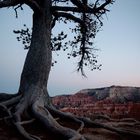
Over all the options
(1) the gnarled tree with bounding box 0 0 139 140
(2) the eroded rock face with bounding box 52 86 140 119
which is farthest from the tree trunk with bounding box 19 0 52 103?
(2) the eroded rock face with bounding box 52 86 140 119

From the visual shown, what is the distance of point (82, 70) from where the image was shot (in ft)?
51.7

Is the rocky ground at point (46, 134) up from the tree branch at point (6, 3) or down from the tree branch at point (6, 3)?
down

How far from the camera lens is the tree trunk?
413 inches

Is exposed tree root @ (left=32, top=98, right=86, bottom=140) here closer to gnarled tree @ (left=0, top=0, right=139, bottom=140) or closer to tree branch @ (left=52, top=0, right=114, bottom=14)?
gnarled tree @ (left=0, top=0, right=139, bottom=140)

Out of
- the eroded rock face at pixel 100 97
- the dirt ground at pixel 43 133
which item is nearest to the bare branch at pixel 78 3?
the dirt ground at pixel 43 133

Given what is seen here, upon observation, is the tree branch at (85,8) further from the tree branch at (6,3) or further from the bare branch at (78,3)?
the tree branch at (6,3)

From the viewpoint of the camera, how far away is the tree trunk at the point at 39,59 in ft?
34.4

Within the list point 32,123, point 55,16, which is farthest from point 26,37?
point 32,123

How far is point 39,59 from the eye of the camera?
424 inches

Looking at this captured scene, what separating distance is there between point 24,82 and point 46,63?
1020 millimetres

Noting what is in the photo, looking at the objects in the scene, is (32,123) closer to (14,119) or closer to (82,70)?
(14,119)

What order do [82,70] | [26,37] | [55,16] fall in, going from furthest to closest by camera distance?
1. [82,70]
2. [26,37]
3. [55,16]

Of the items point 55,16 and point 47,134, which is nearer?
point 47,134

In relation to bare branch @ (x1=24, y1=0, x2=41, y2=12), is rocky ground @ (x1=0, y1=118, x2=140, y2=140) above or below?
below
